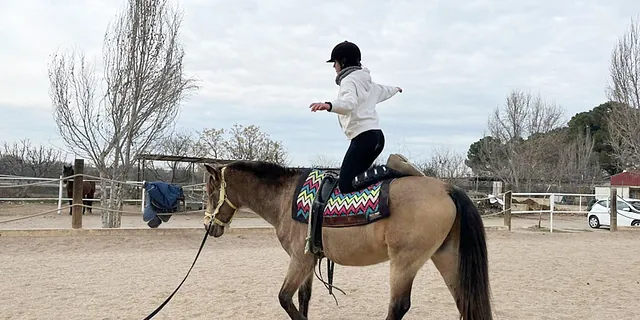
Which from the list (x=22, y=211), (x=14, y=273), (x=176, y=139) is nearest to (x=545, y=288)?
(x=14, y=273)

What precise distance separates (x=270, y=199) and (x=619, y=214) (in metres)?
17.9

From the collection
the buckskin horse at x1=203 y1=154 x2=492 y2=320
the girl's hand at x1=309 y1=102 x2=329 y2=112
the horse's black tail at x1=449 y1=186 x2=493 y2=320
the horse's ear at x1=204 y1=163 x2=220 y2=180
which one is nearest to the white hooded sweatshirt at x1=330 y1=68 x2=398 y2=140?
the girl's hand at x1=309 y1=102 x2=329 y2=112

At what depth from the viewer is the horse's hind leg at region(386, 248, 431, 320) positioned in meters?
3.61

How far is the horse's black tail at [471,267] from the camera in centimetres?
366

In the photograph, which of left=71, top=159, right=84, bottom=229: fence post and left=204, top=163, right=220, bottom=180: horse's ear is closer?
left=204, top=163, right=220, bottom=180: horse's ear

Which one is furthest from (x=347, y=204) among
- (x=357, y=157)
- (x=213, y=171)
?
(x=213, y=171)

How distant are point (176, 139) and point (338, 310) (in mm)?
29578

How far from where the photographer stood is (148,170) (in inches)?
1041

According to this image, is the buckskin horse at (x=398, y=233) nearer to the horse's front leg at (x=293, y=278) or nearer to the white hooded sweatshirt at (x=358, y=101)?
the horse's front leg at (x=293, y=278)

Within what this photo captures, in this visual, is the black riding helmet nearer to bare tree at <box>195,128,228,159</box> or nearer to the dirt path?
the dirt path

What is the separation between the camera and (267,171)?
4.56 metres

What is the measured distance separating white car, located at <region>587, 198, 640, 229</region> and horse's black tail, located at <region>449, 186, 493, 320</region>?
54.1 feet

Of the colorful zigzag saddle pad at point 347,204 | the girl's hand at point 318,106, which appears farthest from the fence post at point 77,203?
the girl's hand at point 318,106

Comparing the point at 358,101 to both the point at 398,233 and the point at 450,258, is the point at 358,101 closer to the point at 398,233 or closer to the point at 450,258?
the point at 398,233
